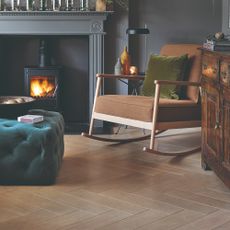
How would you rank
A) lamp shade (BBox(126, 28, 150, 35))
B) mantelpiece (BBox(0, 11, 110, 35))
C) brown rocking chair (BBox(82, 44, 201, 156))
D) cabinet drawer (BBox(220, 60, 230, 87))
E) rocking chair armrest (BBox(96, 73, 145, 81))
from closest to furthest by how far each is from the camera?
cabinet drawer (BBox(220, 60, 230, 87)), brown rocking chair (BBox(82, 44, 201, 156)), rocking chair armrest (BBox(96, 73, 145, 81)), lamp shade (BBox(126, 28, 150, 35)), mantelpiece (BBox(0, 11, 110, 35))

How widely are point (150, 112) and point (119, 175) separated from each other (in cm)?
67

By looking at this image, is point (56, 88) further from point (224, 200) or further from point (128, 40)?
point (224, 200)

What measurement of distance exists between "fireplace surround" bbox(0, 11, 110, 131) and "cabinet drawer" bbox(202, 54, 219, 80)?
66.8 inches

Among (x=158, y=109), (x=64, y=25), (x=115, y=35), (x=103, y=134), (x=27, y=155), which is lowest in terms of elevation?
(x=103, y=134)

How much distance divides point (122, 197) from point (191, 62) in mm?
1849

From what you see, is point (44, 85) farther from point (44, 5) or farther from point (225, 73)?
point (225, 73)

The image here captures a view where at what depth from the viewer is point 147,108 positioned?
13.7ft

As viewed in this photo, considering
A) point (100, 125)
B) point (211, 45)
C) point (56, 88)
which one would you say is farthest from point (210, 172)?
point (56, 88)

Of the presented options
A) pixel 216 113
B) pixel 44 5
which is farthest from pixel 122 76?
pixel 216 113

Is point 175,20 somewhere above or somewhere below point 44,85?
above

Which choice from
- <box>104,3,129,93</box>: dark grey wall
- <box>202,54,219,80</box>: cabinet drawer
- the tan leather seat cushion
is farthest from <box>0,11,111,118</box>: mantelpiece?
<box>202,54,219,80</box>: cabinet drawer

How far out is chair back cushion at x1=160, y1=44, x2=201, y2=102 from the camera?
452 centimetres

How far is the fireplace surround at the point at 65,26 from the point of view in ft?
17.1

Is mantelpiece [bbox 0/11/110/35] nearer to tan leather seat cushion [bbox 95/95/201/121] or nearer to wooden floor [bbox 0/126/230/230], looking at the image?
tan leather seat cushion [bbox 95/95/201/121]
